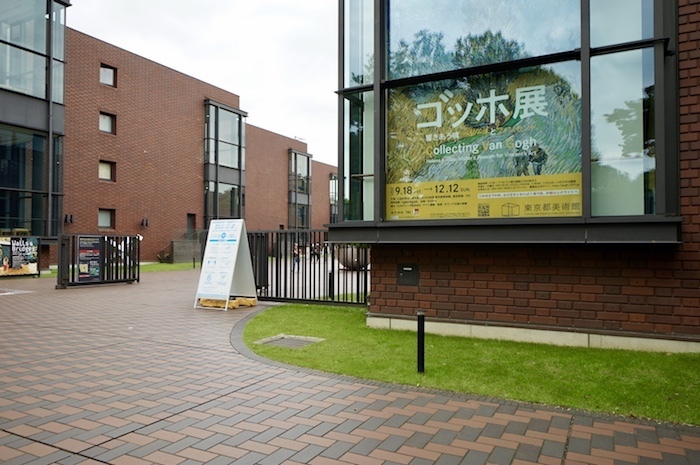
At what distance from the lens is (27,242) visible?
19.2 metres

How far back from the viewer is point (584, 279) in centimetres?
647

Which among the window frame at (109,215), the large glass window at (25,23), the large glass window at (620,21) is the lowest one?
the window frame at (109,215)

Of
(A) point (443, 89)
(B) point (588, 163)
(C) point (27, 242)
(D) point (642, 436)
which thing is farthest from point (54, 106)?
(D) point (642, 436)

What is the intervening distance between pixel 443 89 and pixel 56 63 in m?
21.4

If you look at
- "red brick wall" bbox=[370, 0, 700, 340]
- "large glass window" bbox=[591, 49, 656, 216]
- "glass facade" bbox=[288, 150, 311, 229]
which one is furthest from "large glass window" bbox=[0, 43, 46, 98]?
"glass facade" bbox=[288, 150, 311, 229]

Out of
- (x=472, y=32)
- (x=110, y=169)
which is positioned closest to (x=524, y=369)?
(x=472, y=32)

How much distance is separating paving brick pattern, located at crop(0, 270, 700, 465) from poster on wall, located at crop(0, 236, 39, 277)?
14.0 m

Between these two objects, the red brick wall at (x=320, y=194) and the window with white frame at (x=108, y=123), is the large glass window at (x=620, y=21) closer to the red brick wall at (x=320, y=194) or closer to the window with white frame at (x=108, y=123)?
the window with white frame at (x=108, y=123)

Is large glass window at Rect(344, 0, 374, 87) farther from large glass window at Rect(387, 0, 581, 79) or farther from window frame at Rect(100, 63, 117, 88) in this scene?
window frame at Rect(100, 63, 117, 88)

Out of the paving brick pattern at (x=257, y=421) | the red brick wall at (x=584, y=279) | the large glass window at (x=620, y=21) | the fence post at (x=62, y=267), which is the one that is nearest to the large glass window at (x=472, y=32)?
the large glass window at (x=620, y=21)

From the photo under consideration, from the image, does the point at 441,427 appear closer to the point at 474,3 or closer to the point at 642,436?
the point at 642,436

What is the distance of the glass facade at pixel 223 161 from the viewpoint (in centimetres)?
3572

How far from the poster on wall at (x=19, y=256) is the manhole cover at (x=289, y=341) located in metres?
15.3

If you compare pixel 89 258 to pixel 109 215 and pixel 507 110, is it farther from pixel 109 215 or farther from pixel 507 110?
pixel 109 215
